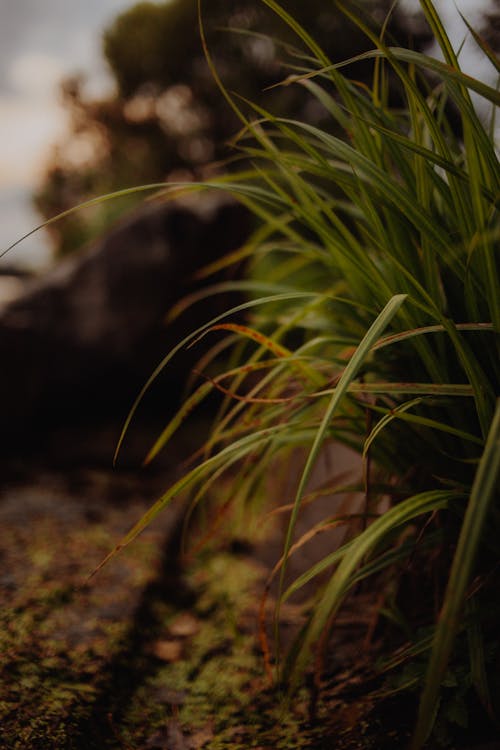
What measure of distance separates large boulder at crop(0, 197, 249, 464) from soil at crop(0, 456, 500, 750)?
86cm

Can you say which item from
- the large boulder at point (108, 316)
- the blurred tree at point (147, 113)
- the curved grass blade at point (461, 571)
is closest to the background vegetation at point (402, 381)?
the curved grass blade at point (461, 571)

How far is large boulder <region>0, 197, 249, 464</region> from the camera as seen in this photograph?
238 cm

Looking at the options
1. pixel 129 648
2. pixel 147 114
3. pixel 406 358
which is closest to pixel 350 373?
pixel 406 358

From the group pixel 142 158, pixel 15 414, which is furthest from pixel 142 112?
pixel 15 414

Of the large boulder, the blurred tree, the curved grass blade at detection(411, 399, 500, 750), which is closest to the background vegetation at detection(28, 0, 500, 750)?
the curved grass blade at detection(411, 399, 500, 750)

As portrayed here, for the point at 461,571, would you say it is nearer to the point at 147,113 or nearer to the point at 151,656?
the point at 151,656

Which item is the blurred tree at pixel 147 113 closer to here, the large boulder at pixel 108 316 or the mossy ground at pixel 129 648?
the large boulder at pixel 108 316

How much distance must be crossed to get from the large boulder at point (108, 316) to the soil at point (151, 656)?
857 mm

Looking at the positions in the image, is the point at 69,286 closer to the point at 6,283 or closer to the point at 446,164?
Answer: the point at 6,283

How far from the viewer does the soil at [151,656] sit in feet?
2.72

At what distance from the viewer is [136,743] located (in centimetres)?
84

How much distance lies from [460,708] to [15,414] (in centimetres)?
191

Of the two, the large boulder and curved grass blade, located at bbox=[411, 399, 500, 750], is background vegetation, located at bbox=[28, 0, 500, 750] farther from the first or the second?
the large boulder

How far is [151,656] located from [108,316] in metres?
1.66
